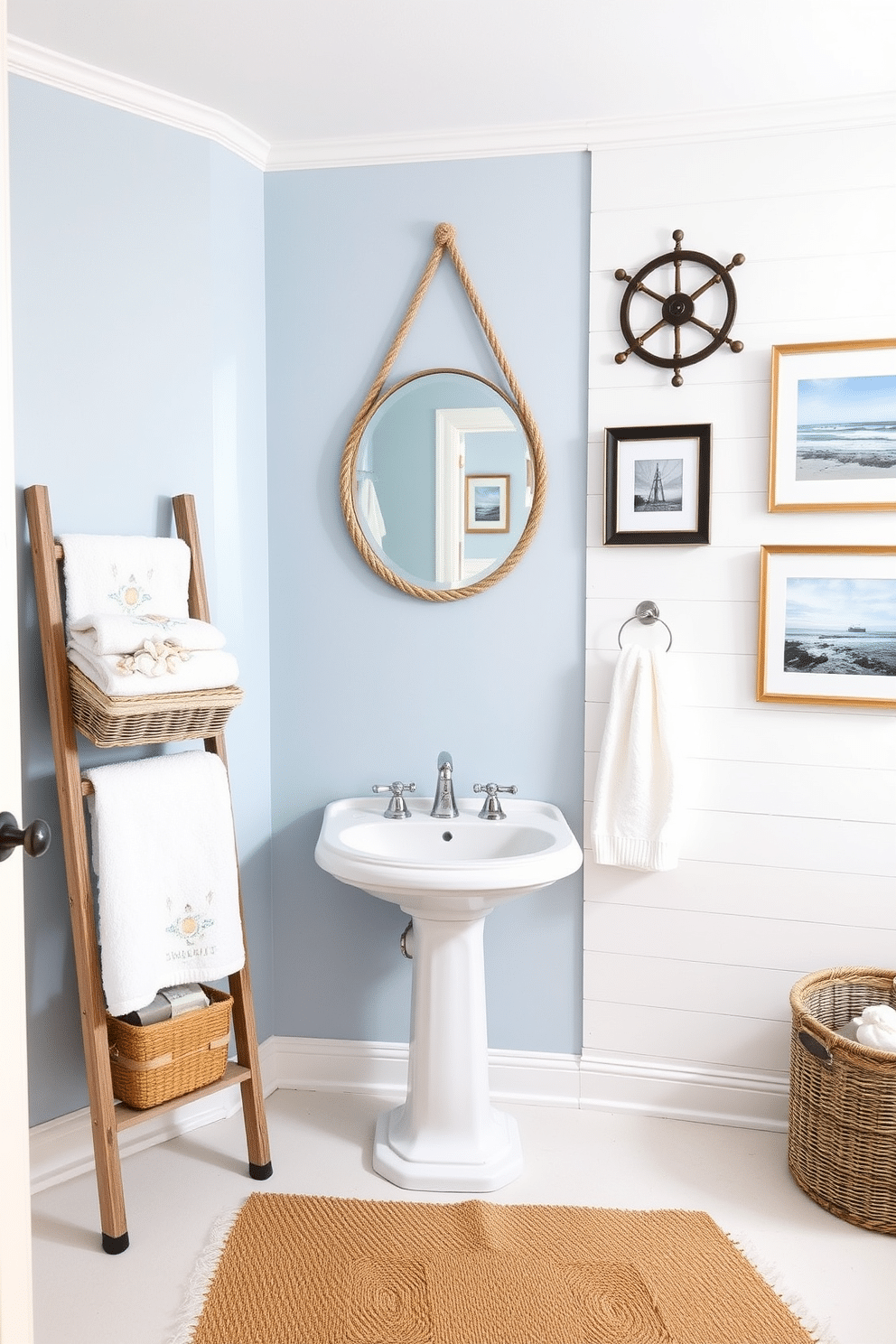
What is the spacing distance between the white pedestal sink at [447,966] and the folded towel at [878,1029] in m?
0.67

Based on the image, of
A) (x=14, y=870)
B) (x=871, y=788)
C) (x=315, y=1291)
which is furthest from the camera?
(x=871, y=788)

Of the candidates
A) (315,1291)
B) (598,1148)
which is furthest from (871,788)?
(315,1291)

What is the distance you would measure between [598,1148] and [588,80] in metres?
2.38

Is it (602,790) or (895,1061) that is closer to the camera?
(895,1061)

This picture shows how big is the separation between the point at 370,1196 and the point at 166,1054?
21.3 inches

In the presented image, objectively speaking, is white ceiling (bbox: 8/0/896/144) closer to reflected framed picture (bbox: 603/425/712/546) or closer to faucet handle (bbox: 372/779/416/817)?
reflected framed picture (bbox: 603/425/712/546)

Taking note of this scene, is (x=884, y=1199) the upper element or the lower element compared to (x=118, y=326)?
lower

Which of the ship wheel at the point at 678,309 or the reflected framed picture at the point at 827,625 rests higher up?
the ship wheel at the point at 678,309

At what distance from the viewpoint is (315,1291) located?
1783mm

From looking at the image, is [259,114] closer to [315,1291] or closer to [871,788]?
[871,788]

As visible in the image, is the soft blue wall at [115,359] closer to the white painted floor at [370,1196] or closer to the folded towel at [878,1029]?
the white painted floor at [370,1196]

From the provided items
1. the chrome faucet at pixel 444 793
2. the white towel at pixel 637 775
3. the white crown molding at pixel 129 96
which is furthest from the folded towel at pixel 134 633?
the white crown molding at pixel 129 96

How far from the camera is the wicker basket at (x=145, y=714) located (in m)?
1.82

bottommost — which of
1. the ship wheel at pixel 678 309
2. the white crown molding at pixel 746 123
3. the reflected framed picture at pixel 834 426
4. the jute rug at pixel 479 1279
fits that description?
the jute rug at pixel 479 1279
